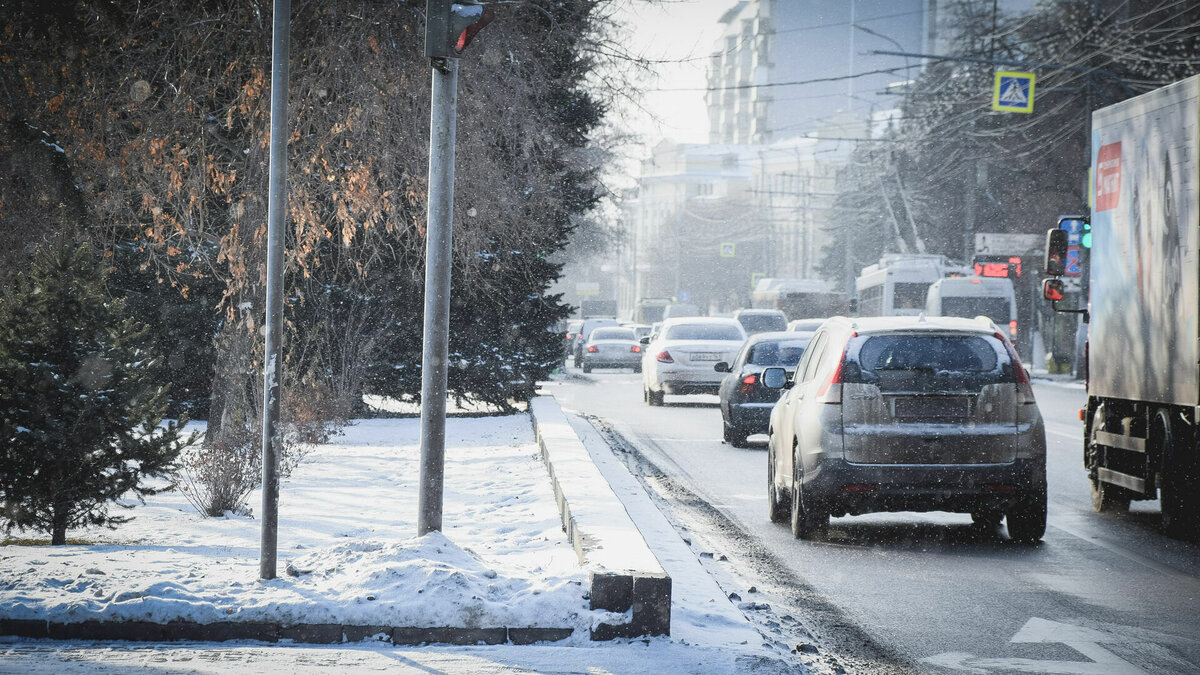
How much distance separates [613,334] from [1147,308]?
3718cm

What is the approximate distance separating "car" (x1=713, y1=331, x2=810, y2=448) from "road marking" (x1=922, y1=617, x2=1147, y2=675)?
10836 millimetres

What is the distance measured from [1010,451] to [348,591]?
5075 millimetres

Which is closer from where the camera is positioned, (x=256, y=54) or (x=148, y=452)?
(x=148, y=452)

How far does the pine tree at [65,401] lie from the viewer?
27.0ft

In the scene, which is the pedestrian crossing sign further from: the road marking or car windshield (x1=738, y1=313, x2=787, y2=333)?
the road marking

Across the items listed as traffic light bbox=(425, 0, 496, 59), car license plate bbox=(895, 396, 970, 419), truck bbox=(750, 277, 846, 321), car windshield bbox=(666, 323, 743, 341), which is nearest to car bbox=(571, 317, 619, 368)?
truck bbox=(750, 277, 846, 321)

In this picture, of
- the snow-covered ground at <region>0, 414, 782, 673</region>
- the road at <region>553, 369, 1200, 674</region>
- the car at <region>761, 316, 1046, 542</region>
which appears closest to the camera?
the snow-covered ground at <region>0, 414, 782, 673</region>

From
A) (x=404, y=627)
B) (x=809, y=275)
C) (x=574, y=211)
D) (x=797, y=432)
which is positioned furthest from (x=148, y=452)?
(x=809, y=275)

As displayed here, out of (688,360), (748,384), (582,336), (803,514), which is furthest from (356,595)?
(582,336)

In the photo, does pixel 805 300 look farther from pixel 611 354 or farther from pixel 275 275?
pixel 275 275

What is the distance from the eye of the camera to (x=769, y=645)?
5.99 m

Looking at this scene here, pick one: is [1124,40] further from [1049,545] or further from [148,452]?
[148,452]

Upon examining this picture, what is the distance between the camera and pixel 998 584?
8.08 meters

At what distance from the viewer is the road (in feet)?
20.5
